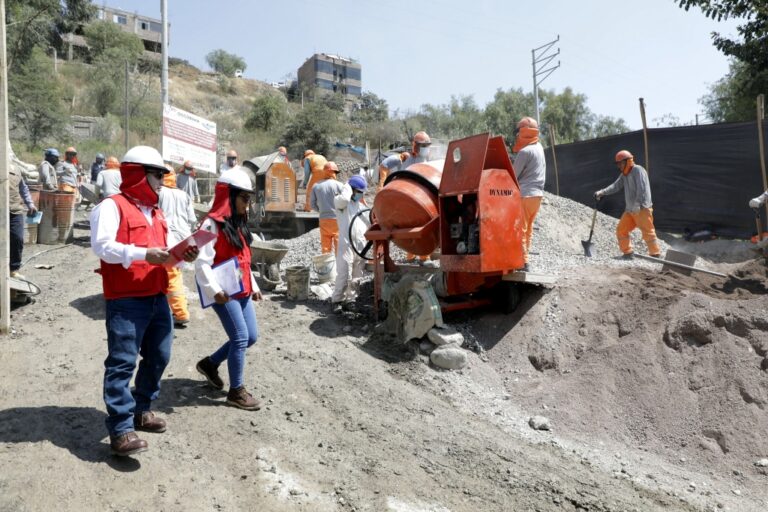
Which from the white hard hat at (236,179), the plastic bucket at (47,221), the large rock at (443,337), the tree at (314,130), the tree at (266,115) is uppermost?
the tree at (266,115)

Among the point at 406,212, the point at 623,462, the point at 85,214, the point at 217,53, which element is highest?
the point at 217,53

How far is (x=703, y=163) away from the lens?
432 inches

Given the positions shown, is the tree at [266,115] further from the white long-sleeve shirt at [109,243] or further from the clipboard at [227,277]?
the white long-sleeve shirt at [109,243]

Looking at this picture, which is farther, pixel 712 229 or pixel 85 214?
pixel 85 214

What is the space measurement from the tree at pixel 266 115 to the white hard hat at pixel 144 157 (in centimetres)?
3763

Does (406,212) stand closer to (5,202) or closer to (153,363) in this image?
(153,363)

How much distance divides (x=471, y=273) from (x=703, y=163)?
7.75 metres

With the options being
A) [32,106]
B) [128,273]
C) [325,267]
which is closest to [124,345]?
[128,273]

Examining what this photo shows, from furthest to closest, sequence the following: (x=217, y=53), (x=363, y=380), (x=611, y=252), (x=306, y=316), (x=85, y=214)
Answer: (x=217, y=53) → (x=85, y=214) → (x=611, y=252) → (x=306, y=316) → (x=363, y=380)

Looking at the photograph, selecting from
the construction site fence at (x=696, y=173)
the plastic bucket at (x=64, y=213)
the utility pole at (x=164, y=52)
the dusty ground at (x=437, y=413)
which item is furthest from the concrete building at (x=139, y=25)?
the dusty ground at (x=437, y=413)

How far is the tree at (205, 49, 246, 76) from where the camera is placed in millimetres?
65375

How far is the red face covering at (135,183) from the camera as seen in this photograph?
3.18 metres

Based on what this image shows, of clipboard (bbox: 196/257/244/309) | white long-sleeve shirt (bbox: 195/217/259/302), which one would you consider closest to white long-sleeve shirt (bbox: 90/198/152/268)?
white long-sleeve shirt (bbox: 195/217/259/302)

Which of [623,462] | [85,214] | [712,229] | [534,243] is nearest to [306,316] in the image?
[623,462]
